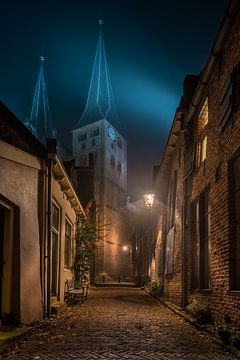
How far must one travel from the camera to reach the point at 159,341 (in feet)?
26.3

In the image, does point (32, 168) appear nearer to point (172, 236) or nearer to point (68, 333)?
point (68, 333)

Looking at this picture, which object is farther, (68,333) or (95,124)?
(95,124)

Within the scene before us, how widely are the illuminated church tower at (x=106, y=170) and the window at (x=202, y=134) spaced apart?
3817cm

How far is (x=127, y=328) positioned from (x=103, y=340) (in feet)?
6.03

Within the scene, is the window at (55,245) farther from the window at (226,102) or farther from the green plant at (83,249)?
the green plant at (83,249)

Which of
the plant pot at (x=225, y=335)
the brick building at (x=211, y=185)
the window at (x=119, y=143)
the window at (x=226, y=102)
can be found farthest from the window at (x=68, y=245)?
the window at (x=119, y=143)

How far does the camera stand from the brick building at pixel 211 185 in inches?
340

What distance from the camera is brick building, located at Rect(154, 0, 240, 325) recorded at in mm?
8625

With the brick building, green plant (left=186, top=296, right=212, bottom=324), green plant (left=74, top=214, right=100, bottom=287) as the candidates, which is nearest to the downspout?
green plant (left=186, top=296, right=212, bottom=324)

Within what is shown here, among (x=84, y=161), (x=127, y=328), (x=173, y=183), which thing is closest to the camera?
(x=127, y=328)

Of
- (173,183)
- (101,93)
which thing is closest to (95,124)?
(101,93)

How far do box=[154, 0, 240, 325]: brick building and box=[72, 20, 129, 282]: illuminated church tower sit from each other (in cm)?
3592

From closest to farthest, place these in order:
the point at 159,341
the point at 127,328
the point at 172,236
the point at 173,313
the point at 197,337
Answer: the point at 159,341 < the point at 197,337 < the point at 127,328 < the point at 173,313 < the point at 172,236

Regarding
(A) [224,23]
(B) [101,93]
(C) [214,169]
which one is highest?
(B) [101,93]
